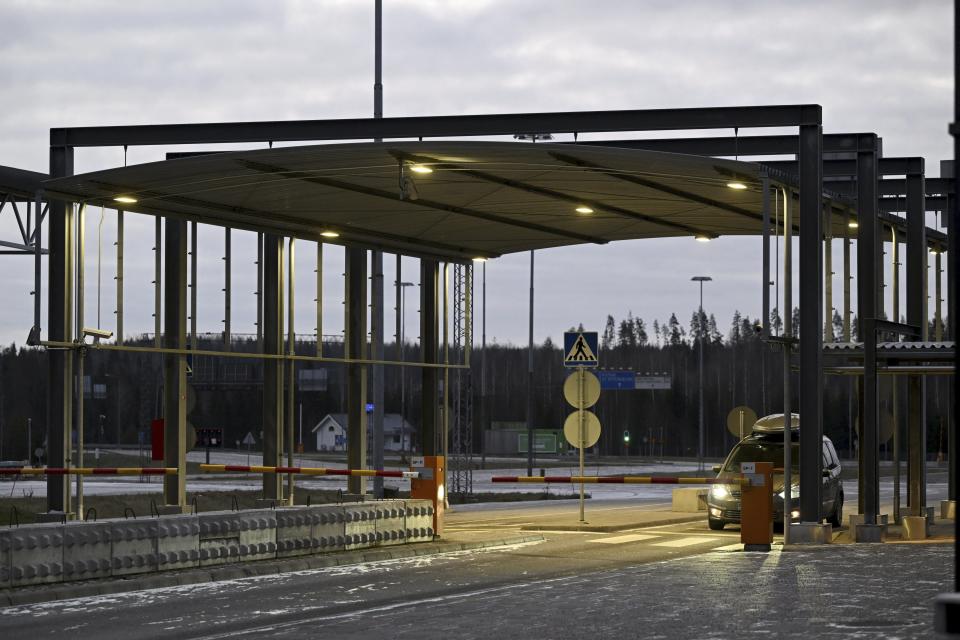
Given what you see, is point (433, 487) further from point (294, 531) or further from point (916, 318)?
point (916, 318)

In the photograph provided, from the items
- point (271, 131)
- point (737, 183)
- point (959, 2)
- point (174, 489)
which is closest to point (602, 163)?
point (737, 183)

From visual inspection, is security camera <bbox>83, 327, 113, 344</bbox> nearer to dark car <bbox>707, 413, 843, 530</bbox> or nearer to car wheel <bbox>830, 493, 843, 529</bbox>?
dark car <bbox>707, 413, 843, 530</bbox>

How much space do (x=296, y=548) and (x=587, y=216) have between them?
379 inches

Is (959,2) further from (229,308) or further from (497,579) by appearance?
(229,308)

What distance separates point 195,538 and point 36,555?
2310 mm

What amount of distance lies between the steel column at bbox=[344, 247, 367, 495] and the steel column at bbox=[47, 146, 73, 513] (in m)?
7.53

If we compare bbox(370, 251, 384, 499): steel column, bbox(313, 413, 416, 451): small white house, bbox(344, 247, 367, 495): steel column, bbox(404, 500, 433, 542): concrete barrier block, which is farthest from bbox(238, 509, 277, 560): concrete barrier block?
bbox(313, 413, 416, 451): small white house

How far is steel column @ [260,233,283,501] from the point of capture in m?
27.5

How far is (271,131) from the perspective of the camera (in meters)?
21.9

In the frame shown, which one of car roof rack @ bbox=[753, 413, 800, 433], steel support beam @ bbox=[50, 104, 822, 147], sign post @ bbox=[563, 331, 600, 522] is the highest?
steel support beam @ bbox=[50, 104, 822, 147]

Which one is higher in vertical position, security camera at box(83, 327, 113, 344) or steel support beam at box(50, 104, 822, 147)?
steel support beam at box(50, 104, 822, 147)

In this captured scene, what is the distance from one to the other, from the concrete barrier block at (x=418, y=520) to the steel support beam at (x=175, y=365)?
6.73 m

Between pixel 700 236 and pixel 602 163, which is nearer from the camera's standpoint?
pixel 602 163

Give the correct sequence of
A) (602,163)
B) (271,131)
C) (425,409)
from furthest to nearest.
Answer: (425,409), (271,131), (602,163)
